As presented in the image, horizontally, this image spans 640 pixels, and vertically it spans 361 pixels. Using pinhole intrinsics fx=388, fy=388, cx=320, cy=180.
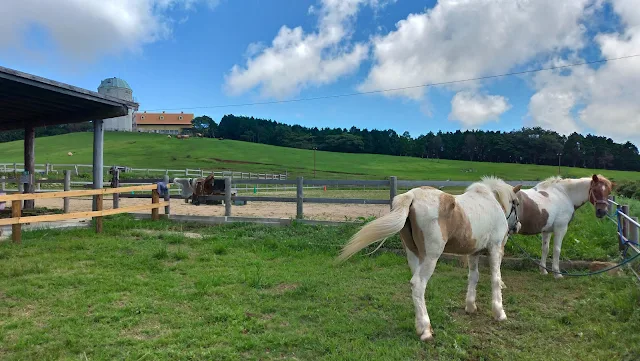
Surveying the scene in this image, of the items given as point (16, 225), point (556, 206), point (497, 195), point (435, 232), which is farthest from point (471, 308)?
point (16, 225)

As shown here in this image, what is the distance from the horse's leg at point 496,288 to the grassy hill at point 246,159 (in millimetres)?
42121

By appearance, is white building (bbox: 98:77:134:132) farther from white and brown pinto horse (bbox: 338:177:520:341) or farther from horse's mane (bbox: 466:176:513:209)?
white and brown pinto horse (bbox: 338:177:520:341)

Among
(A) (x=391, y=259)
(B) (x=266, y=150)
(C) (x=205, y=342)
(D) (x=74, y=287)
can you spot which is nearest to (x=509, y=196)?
(A) (x=391, y=259)

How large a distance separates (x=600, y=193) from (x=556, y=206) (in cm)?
73

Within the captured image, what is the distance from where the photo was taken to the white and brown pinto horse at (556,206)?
18.8 feet

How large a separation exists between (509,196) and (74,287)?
5.24 metres

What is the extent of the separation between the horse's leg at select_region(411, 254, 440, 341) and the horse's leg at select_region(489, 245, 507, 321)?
2.73ft

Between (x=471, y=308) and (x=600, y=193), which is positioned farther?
(x=600, y=193)

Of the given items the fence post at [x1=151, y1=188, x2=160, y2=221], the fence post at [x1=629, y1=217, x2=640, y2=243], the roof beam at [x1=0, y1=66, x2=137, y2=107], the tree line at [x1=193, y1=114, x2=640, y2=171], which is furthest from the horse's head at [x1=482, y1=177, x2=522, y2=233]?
the tree line at [x1=193, y1=114, x2=640, y2=171]

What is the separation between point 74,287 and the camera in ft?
15.1

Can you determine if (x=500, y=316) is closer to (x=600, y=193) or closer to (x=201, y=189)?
(x=600, y=193)

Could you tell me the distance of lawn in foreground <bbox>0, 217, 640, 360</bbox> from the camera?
3123 millimetres

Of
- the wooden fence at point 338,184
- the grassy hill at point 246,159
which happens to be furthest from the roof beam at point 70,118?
the grassy hill at point 246,159

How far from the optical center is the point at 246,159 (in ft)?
192
